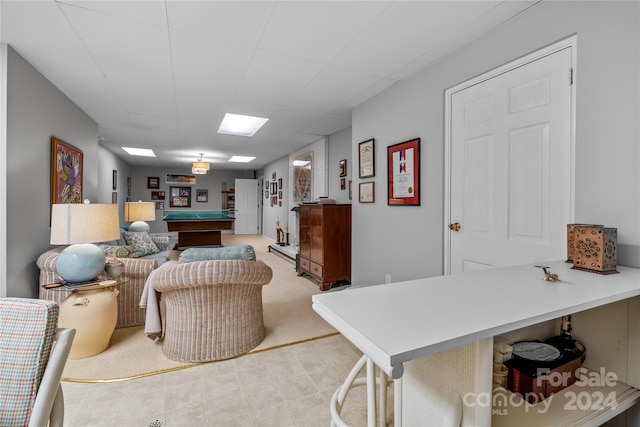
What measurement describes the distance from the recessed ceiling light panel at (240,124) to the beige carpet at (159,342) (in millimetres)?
2529

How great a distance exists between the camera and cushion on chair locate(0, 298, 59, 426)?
90 centimetres

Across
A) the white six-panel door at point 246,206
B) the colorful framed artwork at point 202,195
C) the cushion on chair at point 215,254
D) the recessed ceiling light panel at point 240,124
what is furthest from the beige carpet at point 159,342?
the colorful framed artwork at point 202,195

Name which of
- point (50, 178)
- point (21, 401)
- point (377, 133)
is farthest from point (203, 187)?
point (21, 401)

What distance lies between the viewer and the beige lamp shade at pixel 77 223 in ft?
7.07

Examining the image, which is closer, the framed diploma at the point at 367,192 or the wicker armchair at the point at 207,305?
the wicker armchair at the point at 207,305

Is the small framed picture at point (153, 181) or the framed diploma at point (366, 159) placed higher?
the small framed picture at point (153, 181)

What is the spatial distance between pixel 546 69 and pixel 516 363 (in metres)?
1.67

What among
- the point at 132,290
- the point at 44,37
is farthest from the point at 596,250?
the point at 44,37

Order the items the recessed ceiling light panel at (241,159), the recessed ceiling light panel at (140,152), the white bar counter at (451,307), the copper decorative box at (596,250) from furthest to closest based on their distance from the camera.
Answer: the recessed ceiling light panel at (241,159) → the recessed ceiling light panel at (140,152) → the copper decorative box at (596,250) → the white bar counter at (451,307)

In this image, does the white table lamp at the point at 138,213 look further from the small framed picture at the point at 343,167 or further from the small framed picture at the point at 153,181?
the small framed picture at the point at 153,181

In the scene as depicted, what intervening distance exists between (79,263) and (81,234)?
295mm

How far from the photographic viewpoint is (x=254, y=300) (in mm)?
2488

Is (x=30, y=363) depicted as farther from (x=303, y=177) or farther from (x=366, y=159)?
(x=303, y=177)

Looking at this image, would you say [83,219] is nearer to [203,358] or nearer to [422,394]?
[203,358]
